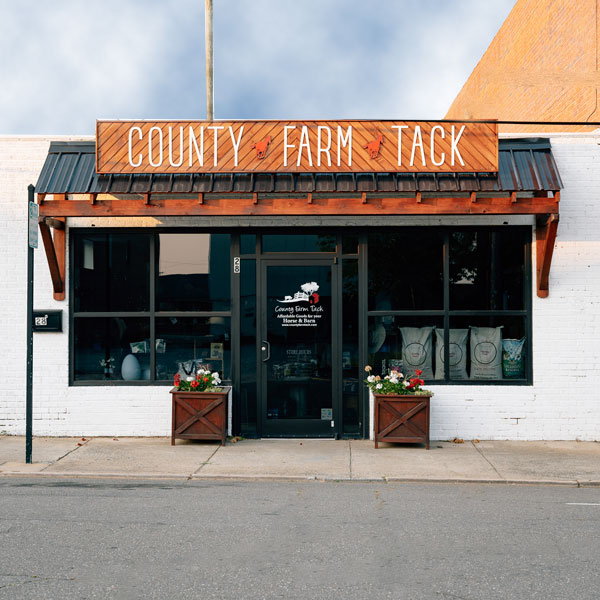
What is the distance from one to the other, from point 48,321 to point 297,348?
3.81 m

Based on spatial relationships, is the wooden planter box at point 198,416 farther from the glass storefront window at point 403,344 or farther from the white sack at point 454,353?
the white sack at point 454,353

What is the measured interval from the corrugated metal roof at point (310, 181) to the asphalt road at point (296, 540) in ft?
13.1

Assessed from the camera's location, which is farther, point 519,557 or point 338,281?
point 338,281

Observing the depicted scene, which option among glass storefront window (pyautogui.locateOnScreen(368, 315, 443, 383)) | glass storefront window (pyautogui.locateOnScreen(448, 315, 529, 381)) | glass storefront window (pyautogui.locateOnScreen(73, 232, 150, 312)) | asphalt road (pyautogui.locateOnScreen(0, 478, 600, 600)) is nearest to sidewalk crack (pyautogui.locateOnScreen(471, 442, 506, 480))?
asphalt road (pyautogui.locateOnScreen(0, 478, 600, 600))

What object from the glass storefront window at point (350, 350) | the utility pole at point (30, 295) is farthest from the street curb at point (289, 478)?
the glass storefront window at point (350, 350)

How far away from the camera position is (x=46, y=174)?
9539 mm

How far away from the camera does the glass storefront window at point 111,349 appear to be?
10.3 metres

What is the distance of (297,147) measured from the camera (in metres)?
9.27

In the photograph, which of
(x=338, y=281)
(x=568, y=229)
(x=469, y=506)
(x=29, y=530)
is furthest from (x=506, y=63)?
(x=29, y=530)

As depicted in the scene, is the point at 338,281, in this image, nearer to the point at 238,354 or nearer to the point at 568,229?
the point at 238,354

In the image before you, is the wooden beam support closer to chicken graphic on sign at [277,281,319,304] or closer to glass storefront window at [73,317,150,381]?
glass storefront window at [73,317,150,381]

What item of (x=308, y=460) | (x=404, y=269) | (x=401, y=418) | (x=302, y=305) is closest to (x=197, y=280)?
(x=302, y=305)

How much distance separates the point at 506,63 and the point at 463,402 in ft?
50.6

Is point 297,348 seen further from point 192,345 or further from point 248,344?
point 192,345
